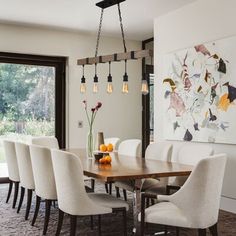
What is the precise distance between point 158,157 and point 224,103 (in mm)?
1067

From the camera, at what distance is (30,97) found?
7.12 meters

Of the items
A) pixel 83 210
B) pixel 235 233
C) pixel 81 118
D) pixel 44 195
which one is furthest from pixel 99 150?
pixel 81 118

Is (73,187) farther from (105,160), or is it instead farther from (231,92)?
(231,92)

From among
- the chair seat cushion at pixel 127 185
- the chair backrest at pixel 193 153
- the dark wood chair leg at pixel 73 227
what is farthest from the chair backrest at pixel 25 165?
the chair backrest at pixel 193 153

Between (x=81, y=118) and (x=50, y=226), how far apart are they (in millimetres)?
3307

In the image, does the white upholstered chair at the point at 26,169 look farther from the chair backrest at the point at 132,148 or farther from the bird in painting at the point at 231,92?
the bird in painting at the point at 231,92

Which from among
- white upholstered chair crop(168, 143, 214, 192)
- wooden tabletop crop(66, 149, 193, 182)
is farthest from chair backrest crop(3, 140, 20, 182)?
white upholstered chair crop(168, 143, 214, 192)

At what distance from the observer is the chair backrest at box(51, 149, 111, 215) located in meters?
3.19

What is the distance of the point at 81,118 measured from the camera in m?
7.30

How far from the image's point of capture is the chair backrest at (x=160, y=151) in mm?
4574

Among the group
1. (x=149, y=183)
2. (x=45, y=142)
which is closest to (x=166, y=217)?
(x=149, y=183)

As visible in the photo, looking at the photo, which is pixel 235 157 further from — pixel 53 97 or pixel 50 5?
pixel 53 97

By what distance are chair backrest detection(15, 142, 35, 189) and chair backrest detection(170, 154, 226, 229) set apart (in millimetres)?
2015

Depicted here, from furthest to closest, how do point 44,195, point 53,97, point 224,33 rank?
point 53,97 → point 224,33 → point 44,195
